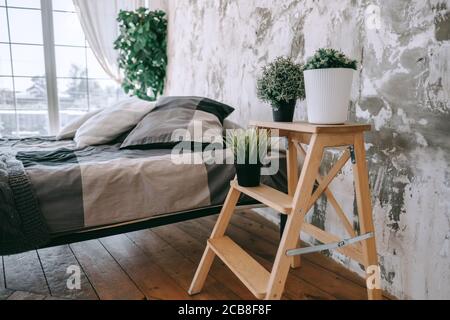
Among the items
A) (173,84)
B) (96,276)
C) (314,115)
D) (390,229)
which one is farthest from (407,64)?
(173,84)

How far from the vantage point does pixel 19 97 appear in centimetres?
373

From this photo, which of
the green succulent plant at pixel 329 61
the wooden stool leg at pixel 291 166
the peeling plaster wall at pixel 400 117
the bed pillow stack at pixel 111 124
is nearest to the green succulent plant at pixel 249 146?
the wooden stool leg at pixel 291 166

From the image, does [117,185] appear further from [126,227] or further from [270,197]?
[270,197]

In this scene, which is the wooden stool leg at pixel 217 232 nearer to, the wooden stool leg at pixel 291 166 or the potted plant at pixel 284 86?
the wooden stool leg at pixel 291 166

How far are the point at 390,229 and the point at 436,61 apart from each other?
65 cm

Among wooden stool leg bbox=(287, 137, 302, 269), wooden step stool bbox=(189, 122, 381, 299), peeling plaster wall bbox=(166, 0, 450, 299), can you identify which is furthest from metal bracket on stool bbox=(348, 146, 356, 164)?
wooden stool leg bbox=(287, 137, 302, 269)

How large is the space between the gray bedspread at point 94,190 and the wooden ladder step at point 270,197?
254 millimetres

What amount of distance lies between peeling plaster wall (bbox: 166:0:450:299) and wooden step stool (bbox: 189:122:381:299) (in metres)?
0.18

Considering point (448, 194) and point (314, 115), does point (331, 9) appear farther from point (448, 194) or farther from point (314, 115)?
point (448, 194)

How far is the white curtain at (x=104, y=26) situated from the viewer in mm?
3820

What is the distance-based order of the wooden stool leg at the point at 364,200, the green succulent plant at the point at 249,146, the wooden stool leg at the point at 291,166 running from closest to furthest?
the wooden stool leg at the point at 364,200 < the green succulent plant at the point at 249,146 < the wooden stool leg at the point at 291,166

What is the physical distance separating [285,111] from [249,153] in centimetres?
23

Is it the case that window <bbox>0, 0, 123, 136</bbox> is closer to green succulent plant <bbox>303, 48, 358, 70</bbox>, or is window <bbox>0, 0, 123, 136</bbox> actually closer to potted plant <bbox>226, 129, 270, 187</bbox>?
potted plant <bbox>226, 129, 270, 187</bbox>

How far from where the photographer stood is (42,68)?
3.82 m
